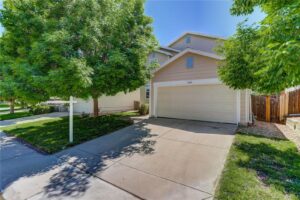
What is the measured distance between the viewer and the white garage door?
9.29m

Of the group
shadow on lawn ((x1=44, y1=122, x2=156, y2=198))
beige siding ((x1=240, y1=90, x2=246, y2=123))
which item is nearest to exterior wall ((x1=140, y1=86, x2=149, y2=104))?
shadow on lawn ((x1=44, y1=122, x2=156, y2=198))

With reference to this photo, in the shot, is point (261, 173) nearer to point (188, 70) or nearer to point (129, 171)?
point (129, 171)

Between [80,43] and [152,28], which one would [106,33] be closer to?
[80,43]

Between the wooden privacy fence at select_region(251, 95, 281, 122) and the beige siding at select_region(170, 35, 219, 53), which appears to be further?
the beige siding at select_region(170, 35, 219, 53)

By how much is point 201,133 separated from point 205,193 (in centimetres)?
433

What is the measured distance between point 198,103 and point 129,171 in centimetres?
730

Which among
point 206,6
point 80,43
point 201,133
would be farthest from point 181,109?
point 80,43

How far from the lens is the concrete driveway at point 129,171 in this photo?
130 inches

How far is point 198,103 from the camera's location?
1033cm

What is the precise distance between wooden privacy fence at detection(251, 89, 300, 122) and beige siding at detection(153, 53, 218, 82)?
4060 mm

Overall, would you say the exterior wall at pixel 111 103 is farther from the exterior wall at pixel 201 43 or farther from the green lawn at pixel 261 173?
the green lawn at pixel 261 173

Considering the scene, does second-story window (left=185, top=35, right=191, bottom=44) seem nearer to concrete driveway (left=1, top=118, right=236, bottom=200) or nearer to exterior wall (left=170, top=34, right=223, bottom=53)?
exterior wall (left=170, top=34, right=223, bottom=53)

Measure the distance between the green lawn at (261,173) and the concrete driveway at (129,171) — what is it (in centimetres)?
27

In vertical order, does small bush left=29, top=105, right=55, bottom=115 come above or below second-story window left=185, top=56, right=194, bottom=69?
below
